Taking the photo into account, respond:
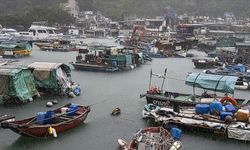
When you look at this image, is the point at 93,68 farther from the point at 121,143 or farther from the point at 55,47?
the point at 55,47

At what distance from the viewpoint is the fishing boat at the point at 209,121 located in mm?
22672

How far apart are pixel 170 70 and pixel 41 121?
35712 millimetres

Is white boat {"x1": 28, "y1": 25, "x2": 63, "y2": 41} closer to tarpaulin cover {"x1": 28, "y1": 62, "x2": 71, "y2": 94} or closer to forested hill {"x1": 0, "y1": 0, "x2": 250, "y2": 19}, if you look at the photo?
tarpaulin cover {"x1": 28, "y1": 62, "x2": 71, "y2": 94}

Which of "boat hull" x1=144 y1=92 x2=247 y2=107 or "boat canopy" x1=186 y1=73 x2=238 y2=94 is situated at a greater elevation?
"boat canopy" x1=186 y1=73 x2=238 y2=94

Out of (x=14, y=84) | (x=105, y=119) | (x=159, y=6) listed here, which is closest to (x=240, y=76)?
(x=105, y=119)

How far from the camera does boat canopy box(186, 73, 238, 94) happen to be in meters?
28.4

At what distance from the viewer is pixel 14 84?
29219 mm

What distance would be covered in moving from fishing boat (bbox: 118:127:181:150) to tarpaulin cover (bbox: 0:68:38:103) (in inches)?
499

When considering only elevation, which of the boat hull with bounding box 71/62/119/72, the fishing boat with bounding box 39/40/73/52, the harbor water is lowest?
the harbor water

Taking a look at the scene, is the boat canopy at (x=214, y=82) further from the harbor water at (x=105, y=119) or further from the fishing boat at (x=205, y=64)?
the fishing boat at (x=205, y=64)

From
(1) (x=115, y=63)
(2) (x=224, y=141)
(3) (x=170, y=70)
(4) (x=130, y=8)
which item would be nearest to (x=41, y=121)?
(2) (x=224, y=141)

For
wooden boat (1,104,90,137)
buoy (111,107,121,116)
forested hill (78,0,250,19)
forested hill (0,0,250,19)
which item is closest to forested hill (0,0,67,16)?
forested hill (0,0,250,19)

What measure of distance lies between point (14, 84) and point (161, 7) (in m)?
163

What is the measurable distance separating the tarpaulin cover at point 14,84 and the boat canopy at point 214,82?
1510 centimetres
